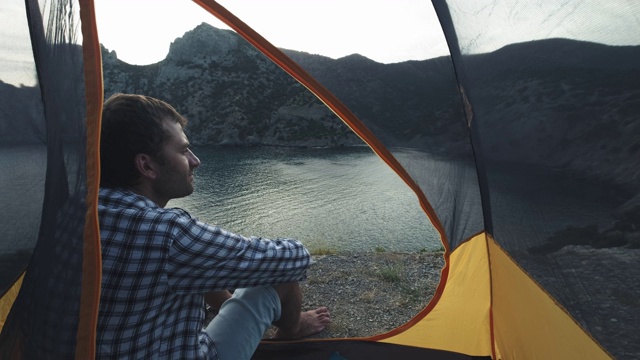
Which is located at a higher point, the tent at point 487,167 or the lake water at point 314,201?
the tent at point 487,167

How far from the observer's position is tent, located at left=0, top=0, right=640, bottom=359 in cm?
124

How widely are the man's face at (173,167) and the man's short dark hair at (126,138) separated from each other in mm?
36

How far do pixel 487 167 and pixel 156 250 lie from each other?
1.55m

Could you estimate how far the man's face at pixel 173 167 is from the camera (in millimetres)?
1437

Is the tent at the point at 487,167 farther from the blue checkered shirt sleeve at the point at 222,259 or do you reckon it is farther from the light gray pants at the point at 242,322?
the light gray pants at the point at 242,322

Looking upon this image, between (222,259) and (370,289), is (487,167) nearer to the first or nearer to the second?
(222,259)

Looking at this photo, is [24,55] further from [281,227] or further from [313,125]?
[313,125]

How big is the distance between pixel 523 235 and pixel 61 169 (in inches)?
66.7

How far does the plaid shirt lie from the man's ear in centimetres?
9

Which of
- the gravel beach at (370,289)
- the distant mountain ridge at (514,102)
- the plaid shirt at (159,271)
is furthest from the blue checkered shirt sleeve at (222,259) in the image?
the gravel beach at (370,289)

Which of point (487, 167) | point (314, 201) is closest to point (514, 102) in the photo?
point (487, 167)

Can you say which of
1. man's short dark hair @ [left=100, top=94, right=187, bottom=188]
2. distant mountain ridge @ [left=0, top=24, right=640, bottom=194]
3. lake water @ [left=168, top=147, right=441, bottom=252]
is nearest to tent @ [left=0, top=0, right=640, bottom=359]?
distant mountain ridge @ [left=0, top=24, right=640, bottom=194]

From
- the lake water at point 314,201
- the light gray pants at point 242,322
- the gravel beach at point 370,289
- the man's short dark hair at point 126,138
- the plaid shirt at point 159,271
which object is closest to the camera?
the plaid shirt at point 159,271

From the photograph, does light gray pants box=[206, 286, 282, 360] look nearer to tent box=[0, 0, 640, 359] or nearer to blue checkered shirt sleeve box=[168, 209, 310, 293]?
blue checkered shirt sleeve box=[168, 209, 310, 293]
